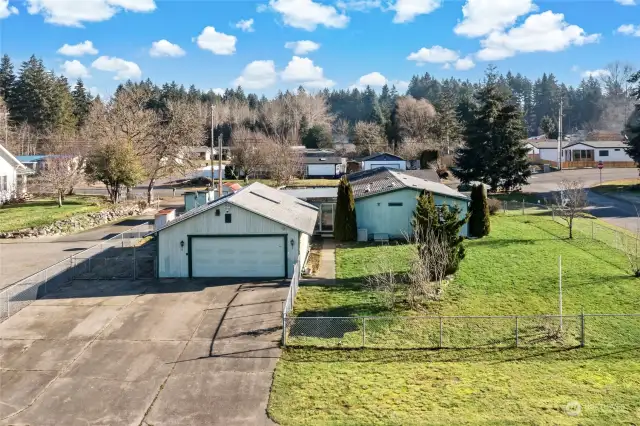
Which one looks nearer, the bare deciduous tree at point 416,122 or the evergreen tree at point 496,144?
the evergreen tree at point 496,144

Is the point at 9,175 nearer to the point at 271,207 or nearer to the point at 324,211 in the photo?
the point at 324,211

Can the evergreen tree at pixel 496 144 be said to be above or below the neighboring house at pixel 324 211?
above

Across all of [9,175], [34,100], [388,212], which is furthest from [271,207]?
[34,100]

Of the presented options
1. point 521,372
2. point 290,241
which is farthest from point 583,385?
point 290,241

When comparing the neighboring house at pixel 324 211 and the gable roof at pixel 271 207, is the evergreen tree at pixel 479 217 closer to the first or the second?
the neighboring house at pixel 324 211

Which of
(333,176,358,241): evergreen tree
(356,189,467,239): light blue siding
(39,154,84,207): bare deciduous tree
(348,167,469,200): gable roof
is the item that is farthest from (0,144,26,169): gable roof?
(356,189,467,239): light blue siding

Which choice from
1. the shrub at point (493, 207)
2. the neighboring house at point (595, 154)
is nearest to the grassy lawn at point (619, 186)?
the shrub at point (493, 207)

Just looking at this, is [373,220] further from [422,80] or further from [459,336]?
[422,80]
